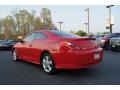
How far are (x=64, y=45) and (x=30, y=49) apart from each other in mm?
1945

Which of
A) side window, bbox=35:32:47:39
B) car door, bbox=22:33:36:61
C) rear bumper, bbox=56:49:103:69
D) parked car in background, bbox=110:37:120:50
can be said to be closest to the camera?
rear bumper, bbox=56:49:103:69

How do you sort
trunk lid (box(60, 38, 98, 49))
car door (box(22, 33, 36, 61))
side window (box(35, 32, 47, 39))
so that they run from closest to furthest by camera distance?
trunk lid (box(60, 38, 98, 49))
side window (box(35, 32, 47, 39))
car door (box(22, 33, 36, 61))

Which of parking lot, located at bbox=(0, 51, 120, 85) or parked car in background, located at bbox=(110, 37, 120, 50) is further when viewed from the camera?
parked car in background, located at bbox=(110, 37, 120, 50)

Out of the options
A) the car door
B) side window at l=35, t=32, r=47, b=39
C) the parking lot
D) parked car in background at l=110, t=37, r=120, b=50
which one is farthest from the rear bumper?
parked car in background at l=110, t=37, r=120, b=50

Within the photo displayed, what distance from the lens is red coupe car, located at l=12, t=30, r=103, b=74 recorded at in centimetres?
692

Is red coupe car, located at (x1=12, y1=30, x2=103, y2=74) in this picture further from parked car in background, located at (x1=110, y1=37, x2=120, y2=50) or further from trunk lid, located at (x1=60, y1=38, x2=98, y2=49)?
parked car in background, located at (x1=110, y1=37, x2=120, y2=50)

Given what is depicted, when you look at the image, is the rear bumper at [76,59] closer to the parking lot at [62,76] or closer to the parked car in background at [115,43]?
the parking lot at [62,76]

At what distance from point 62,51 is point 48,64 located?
2.66 feet

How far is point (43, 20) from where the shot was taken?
56.9 meters

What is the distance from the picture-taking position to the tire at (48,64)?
24.3 ft

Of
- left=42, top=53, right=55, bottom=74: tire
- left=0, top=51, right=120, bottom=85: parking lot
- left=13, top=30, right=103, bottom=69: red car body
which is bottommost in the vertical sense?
left=0, top=51, right=120, bottom=85: parking lot

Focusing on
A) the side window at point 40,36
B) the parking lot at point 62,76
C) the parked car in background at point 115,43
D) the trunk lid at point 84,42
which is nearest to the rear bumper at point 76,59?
the trunk lid at point 84,42

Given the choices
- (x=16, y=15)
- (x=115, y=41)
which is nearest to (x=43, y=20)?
(x=16, y=15)

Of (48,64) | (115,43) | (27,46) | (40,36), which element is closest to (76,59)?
(48,64)
